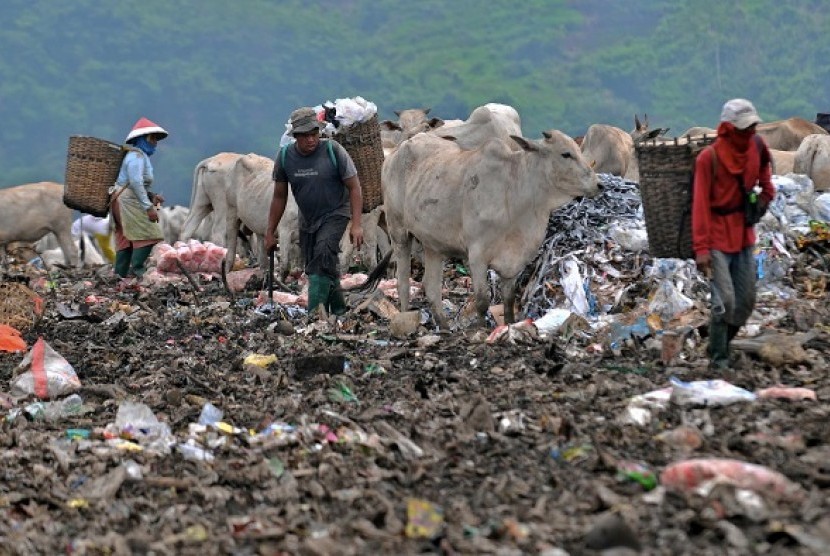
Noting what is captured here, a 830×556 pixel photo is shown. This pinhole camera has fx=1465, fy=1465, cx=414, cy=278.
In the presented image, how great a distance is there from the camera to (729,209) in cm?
786

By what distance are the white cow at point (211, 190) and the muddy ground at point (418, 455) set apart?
30.9 ft

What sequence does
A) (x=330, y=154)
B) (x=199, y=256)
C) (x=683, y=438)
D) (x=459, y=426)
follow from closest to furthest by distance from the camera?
1. (x=683, y=438)
2. (x=459, y=426)
3. (x=330, y=154)
4. (x=199, y=256)

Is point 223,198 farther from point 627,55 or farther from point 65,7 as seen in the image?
point 65,7

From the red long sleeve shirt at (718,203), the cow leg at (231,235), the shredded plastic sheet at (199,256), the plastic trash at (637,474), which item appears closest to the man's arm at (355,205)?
the red long sleeve shirt at (718,203)

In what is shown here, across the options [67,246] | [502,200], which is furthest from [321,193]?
[67,246]

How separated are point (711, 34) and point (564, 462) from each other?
6866 cm

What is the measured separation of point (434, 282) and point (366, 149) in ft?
5.66

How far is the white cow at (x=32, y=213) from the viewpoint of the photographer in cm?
2136

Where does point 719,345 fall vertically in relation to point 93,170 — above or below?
above

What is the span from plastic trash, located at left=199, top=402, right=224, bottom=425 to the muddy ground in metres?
0.08

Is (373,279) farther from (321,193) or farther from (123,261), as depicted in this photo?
(123,261)

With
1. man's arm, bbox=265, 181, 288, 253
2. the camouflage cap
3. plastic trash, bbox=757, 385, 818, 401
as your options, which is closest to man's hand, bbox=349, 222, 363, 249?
man's arm, bbox=265, 181, 288, 253

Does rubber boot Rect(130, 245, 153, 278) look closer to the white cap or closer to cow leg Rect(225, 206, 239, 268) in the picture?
cow leg Rect(225, 206, 239, 268)

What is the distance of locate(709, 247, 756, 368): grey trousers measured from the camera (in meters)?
7.88
